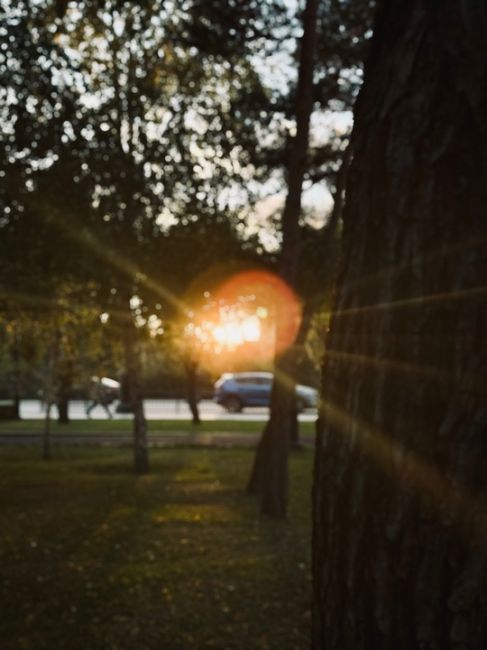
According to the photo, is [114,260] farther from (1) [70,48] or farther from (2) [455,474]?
(2) [455,474]

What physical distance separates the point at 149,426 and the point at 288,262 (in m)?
18.1

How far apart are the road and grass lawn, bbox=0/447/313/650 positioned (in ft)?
67.6

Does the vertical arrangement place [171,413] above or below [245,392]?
below

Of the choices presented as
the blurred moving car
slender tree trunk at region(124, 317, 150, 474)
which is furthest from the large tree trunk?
the blurred moving car

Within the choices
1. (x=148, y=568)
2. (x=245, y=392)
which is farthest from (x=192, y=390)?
(x=148, y=568)

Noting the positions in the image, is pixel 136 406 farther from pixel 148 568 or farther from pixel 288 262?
pixel 148 568

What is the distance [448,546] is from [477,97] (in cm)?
101

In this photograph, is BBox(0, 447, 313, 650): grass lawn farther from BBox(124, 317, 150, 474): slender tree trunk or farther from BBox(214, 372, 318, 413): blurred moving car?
BBox(214, 372, 318, 413): blurred moving car

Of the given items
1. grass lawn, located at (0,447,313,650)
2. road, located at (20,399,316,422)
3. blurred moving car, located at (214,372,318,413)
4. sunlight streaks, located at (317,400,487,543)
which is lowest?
road, located at (20,399,316,422)

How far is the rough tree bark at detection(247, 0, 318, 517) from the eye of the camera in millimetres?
9984

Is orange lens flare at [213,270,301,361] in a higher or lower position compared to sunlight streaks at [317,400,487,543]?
higher

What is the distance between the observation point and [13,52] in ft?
35.0

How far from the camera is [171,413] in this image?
123 ft

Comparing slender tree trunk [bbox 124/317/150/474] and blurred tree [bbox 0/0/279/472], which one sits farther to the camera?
slender tree trunk [bbox 124/317/150/474]
